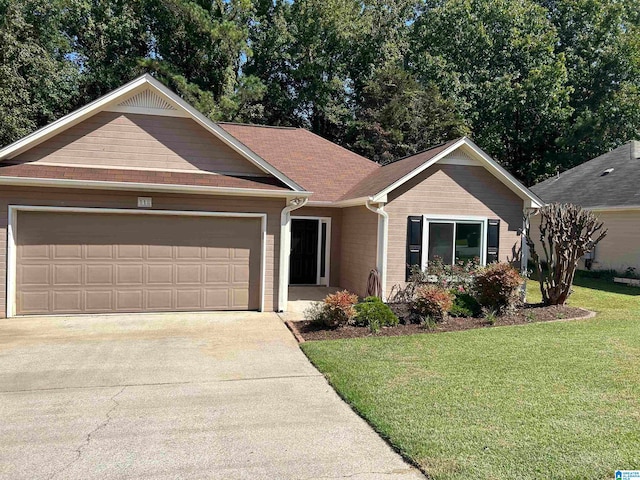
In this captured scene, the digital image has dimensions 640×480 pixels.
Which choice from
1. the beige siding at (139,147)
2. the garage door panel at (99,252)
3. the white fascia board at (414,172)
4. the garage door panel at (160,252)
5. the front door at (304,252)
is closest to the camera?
the garage door panel at (99,252)

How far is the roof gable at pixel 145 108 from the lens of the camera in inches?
370

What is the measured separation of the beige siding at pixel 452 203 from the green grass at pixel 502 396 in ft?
11.3

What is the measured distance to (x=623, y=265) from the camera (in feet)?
52.0

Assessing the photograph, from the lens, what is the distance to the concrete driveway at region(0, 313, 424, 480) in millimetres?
3746

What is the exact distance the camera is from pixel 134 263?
9773 millimetres

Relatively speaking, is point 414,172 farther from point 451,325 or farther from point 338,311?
Result: point 338,311

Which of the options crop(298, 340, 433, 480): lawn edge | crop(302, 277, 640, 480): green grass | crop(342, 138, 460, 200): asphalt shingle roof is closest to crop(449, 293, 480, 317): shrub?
crop(302, 277, 640, 480): green grass

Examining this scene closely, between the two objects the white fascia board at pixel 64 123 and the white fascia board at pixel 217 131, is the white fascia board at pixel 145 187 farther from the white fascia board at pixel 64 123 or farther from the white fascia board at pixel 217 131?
the white fascia board at pixel 64 123

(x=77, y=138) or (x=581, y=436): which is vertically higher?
(x=77, y=138)

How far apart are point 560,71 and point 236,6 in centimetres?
1949

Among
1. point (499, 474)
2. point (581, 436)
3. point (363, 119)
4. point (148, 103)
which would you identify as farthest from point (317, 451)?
point (363, 119)

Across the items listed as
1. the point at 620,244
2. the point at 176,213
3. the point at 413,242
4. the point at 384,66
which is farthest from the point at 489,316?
the point at 384,66

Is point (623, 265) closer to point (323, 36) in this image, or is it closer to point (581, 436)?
point (581, 436)

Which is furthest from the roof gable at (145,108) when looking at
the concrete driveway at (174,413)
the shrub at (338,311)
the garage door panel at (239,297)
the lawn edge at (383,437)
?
the lawn edge at (383,437)
